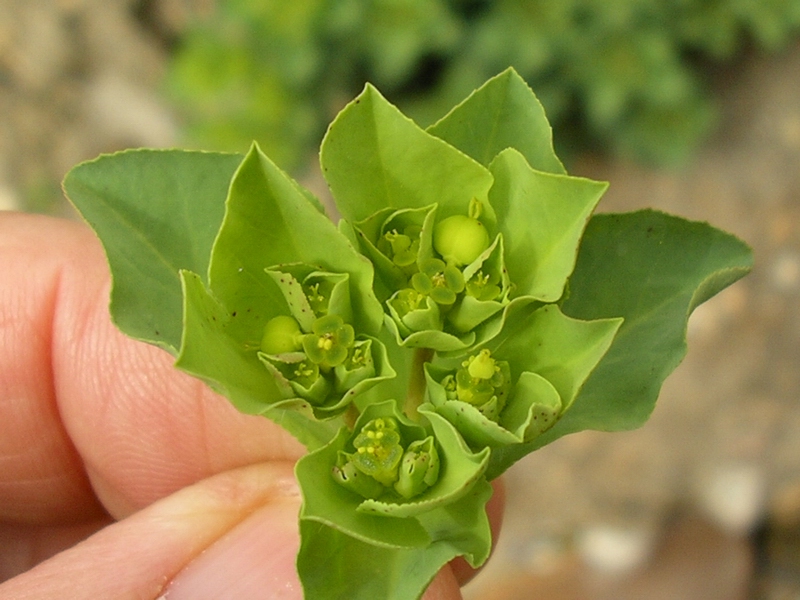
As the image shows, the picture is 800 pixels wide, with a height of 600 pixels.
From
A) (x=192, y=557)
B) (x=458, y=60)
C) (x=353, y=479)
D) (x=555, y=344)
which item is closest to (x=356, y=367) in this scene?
(x=353, y=479)

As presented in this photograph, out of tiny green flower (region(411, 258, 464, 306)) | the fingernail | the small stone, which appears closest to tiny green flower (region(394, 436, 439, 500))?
tiny green flower (region(411, 258, 464, 306))

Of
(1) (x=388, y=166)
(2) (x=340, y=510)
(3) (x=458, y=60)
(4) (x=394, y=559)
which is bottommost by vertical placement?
(4) (x=394, y=559)

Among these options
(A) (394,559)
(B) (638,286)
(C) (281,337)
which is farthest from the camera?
(B) (638,286)

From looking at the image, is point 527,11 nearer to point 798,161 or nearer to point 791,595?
point 798,161

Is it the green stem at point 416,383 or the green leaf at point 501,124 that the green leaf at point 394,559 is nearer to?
the green stem at point 416,383

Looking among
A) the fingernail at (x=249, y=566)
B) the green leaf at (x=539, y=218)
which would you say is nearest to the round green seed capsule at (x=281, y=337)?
the green leaf at (x=539, y=218)

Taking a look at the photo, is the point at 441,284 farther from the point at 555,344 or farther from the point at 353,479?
the point at 353,479

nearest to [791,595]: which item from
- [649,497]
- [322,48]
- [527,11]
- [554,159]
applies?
[649,497]
